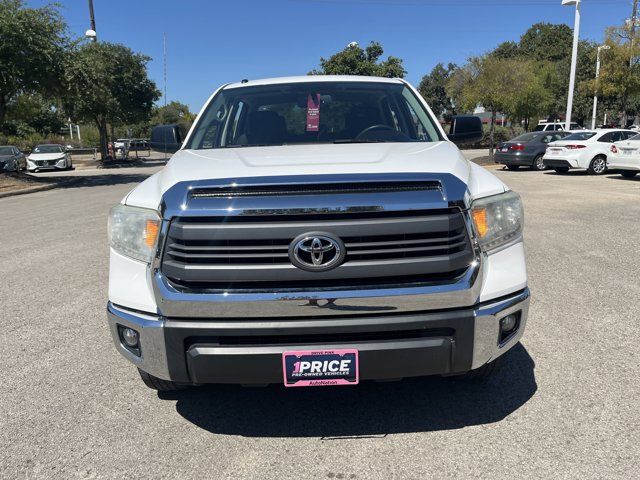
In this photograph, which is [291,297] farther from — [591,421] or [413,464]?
[591,421]

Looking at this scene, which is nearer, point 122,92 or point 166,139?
point 166,139

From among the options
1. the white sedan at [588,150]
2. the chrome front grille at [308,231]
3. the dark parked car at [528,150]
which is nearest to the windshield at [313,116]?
the chrome front grille at [308,231]

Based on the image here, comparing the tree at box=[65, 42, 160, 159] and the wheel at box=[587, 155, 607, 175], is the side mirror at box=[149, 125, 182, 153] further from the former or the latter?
the tree at box=[65, 42, 160, 159]

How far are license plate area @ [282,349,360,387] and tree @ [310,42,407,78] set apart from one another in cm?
4919

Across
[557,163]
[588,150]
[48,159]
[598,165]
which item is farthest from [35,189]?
[598,165]

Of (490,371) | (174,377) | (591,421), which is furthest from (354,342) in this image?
(591,421)

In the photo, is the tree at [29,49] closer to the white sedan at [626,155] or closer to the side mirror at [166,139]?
the side mirror at [166,139]

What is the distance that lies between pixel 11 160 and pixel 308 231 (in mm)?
25577

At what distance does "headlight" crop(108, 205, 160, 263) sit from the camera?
2.61m

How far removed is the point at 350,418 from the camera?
300 cm

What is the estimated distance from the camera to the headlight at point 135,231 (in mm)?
2611

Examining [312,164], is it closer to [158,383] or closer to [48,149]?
[158,383]

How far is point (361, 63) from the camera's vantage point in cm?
5041

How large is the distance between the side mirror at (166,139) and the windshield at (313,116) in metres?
0.30
